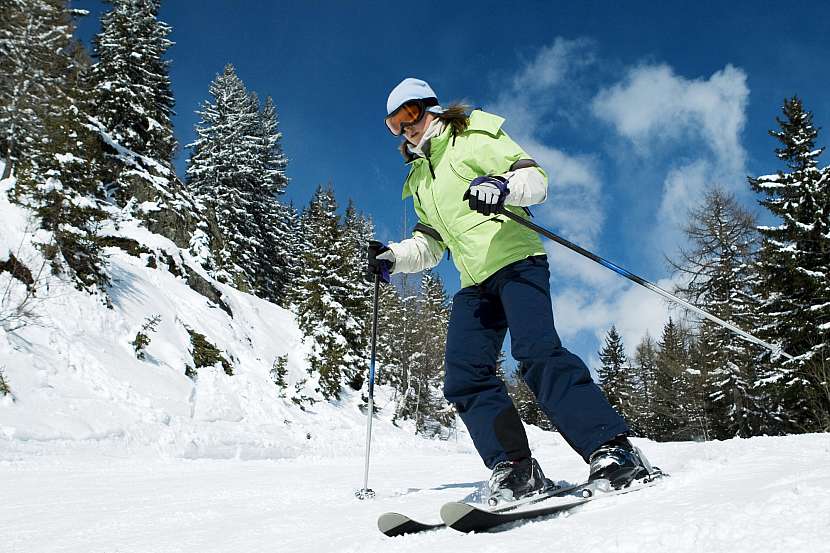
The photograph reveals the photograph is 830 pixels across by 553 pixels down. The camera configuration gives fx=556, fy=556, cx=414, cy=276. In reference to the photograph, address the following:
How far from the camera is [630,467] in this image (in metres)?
2.16

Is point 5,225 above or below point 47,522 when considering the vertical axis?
above

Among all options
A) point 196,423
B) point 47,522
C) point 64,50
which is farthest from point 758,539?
point 64,50

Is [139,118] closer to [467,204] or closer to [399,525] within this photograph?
[467,204]

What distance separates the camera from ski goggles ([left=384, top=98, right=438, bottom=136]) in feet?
9.89

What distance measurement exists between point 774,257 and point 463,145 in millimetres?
15894

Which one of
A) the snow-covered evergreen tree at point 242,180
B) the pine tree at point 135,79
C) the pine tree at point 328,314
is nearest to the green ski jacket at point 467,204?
the pine tree at point 328,314

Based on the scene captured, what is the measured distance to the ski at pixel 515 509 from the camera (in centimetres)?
167

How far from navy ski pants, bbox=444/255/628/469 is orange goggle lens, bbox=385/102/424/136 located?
962mm

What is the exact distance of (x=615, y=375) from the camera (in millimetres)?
47031

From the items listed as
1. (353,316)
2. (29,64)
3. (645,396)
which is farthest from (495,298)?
(645,396)

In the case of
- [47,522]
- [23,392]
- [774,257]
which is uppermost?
[774,257]

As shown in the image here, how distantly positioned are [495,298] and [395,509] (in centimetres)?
112

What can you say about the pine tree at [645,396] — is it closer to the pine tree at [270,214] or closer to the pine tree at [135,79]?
the pine tree at [270,214]

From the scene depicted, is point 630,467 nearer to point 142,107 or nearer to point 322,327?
point 322,327
